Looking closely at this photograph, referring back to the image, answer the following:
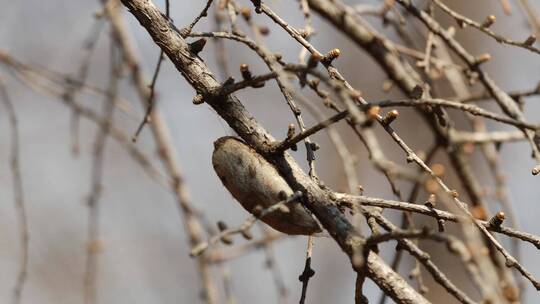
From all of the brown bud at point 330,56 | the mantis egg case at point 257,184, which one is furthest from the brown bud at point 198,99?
the brown bud at point 330,56

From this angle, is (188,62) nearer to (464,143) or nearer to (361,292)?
(361,292)

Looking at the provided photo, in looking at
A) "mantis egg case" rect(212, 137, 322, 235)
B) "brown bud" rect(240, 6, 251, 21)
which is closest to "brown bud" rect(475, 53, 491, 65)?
"brown bud" rect(240, 6, 251, 21)

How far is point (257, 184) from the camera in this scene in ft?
3.93

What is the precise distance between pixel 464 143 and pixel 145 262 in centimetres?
368

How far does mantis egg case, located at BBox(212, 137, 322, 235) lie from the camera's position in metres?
1.19

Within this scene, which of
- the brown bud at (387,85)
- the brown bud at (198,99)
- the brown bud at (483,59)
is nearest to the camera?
the brown bud at (198,99)

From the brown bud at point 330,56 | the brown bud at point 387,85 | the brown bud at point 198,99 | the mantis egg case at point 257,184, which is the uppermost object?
the brown bud at point 387,85

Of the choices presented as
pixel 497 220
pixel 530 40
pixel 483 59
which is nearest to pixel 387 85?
pixel 483 59

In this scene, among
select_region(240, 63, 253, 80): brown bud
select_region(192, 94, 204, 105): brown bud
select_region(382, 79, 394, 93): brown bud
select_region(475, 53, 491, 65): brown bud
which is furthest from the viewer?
select_region(382, 79, 394, 93): brown bud

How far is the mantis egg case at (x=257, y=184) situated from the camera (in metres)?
1.19

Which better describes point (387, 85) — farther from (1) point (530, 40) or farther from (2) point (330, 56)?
(2) point (330, 56)

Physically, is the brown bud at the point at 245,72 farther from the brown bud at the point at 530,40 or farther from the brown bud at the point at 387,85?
the brown bud at the point at 387,85

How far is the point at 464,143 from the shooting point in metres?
2.15

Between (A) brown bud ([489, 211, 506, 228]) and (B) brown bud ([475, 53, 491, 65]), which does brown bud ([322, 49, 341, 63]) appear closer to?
(A) brown bud ([489, 211, 506, 228])
